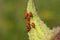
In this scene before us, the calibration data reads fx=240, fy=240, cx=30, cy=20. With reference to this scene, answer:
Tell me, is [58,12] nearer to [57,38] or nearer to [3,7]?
[3,7]

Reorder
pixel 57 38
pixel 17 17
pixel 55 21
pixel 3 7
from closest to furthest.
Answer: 1. pixel 57 38
2. pixel 55 21
3. pixel 17 17
4. pixel 3 7

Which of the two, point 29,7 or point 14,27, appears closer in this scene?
point 29,7

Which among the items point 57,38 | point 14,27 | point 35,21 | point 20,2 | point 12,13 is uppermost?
point 20,2

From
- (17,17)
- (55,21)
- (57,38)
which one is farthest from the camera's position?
(17,17)

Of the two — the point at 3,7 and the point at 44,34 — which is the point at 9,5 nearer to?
the point at 3,7

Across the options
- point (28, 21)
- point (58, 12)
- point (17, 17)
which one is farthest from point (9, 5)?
point (28, 21)

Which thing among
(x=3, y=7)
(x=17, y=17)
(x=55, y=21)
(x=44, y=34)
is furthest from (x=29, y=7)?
(x=3, y=7)

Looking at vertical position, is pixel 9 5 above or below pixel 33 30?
above
